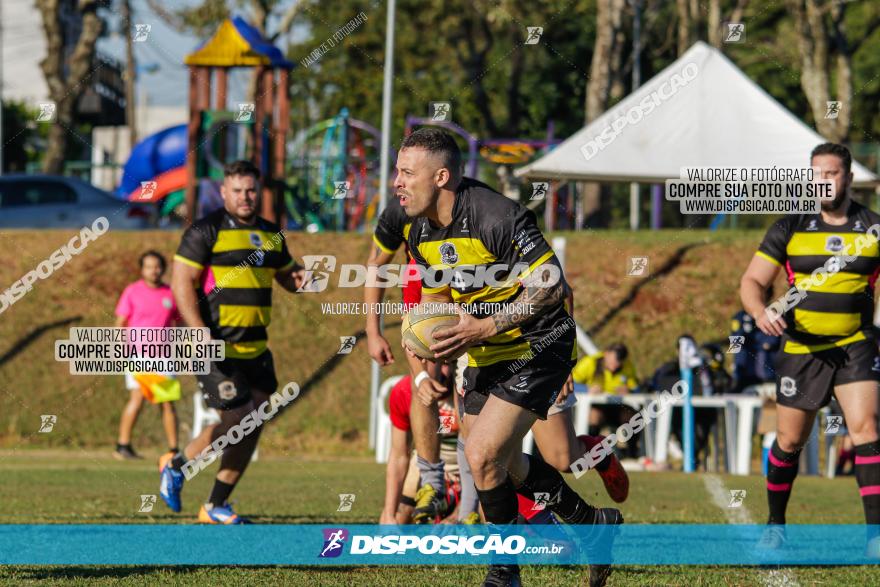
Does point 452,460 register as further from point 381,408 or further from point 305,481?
point 381,408

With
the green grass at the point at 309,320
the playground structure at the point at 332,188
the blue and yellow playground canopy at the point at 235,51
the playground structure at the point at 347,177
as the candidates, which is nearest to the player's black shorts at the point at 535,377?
the green grass at the point at 309,320

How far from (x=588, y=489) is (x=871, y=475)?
474 cm

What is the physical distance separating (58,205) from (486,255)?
21278mm

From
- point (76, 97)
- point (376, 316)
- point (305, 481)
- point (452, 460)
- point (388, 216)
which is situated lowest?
point (305, 481)

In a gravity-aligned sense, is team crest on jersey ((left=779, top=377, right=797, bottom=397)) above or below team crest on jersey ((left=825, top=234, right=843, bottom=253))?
below

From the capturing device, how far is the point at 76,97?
99.5ft

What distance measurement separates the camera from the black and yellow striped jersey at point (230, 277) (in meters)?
9.04

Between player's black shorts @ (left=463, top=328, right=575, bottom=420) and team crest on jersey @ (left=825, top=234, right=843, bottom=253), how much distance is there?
246cm

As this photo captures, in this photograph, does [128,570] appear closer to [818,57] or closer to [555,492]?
[555,492]

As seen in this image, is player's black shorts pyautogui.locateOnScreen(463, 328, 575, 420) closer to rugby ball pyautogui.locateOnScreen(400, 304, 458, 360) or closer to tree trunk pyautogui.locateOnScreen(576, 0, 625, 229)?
rugby ball pyautogui.locateOnScreen(400, 304, 458, 360)

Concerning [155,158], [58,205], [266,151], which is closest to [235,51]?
[266,151]

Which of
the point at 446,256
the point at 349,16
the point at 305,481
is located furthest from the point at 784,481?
the point at 349,16

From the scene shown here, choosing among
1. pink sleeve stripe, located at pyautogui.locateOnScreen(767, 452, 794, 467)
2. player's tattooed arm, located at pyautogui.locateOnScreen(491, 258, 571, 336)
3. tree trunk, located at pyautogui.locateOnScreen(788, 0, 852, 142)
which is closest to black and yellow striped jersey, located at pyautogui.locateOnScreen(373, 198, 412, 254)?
player's tattooed arm, located at pyautogui.locateOnScreen(491, 258, 571, 336)

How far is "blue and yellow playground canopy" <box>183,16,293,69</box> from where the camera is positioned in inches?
868
